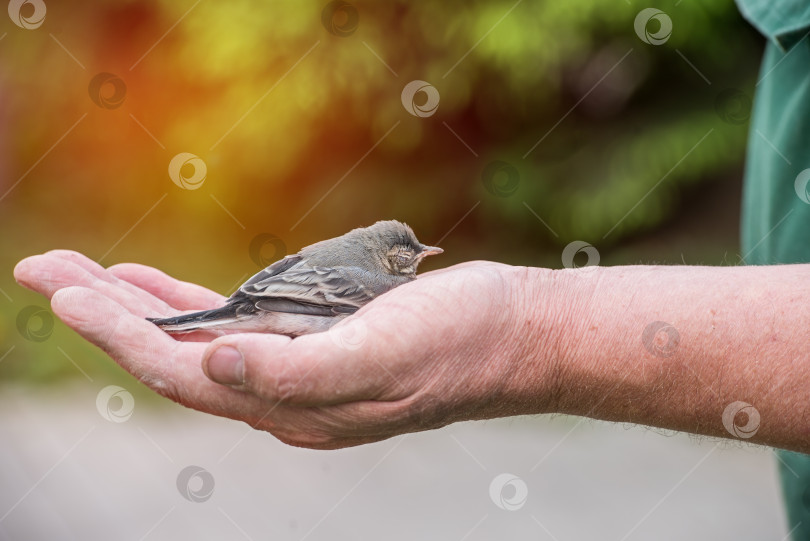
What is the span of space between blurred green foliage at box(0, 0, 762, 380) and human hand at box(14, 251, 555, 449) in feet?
11.0

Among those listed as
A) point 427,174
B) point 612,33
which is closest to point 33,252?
point 427,174

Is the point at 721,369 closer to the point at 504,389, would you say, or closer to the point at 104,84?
the point at 504,389

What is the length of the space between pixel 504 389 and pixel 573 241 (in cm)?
364

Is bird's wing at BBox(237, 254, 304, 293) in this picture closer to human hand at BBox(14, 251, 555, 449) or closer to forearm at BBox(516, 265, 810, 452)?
human hand at BBox(14, 251, 555, 449)

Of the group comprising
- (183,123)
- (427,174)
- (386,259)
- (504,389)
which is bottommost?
(504,389)

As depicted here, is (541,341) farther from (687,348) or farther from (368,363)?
(368,363)

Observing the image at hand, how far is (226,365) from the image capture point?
251 cm

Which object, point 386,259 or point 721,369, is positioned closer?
point 721,369

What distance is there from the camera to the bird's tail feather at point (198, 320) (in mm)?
3029

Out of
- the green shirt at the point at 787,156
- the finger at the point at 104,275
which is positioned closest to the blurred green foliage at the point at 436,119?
the green shirt at the point at 787,156

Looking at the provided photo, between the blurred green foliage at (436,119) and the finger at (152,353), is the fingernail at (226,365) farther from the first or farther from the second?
the blurred green foliage at (436,119)

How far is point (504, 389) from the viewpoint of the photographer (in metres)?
2.83

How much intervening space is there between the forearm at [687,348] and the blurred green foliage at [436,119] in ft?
10.6

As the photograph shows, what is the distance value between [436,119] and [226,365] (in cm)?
446
